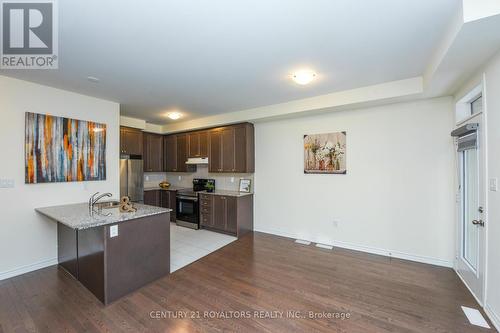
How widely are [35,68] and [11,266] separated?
2.61 meters

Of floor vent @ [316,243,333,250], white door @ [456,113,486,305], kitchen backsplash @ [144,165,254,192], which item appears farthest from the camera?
kitchen backsplash @ [144,165,254,192]

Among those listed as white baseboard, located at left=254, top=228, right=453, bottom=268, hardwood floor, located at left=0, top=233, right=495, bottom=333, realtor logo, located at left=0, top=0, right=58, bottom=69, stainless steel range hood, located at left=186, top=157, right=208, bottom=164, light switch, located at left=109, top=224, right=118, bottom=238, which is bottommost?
hardwood floor, located at left=0, top=233, right=495, bottom=333

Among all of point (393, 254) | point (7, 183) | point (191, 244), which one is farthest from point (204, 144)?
point (393, 254)

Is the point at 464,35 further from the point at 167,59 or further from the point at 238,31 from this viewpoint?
the point at 167,59

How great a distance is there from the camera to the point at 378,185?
3.63 m

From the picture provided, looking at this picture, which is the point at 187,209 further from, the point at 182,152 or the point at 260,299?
the point at 260,299

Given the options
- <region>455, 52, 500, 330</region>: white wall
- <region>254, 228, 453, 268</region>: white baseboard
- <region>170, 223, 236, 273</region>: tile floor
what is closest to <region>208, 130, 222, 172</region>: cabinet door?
<region>170, 223, 236, 273</region>: tile floor

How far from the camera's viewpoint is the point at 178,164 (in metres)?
5.99

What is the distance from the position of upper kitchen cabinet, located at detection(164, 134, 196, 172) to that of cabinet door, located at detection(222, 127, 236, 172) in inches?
50.8

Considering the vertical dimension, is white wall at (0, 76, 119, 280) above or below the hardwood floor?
above

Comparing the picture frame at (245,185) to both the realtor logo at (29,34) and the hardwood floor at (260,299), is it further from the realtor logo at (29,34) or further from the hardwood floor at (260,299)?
the realtor logo at (29,34)

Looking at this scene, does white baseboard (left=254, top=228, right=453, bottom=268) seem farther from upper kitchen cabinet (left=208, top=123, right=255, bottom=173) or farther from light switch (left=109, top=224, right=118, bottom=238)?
light switch (left=109, top=224, right=118, bottom=238)

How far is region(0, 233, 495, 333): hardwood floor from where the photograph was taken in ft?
6.65

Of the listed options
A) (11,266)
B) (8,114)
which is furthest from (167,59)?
(11,266)
